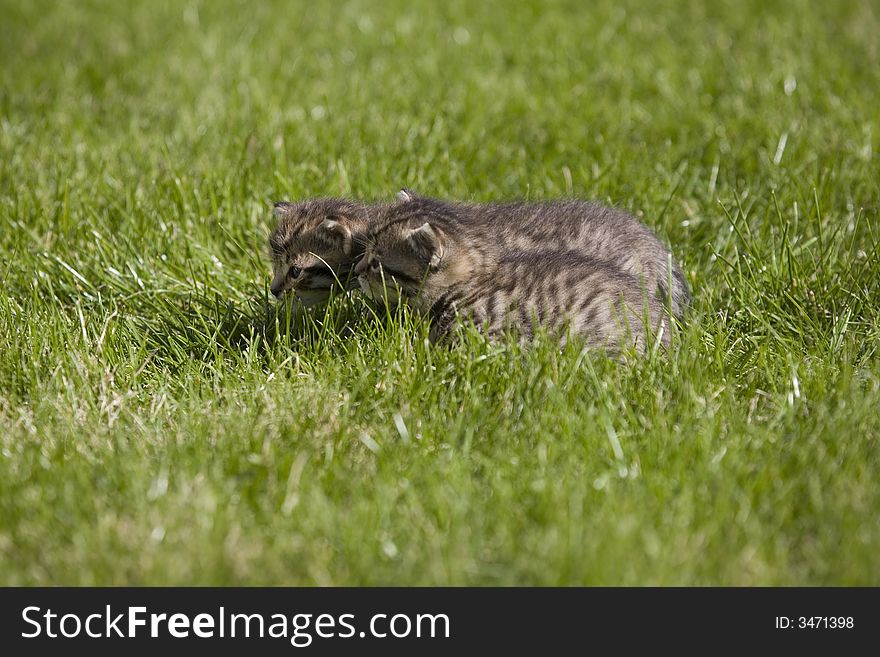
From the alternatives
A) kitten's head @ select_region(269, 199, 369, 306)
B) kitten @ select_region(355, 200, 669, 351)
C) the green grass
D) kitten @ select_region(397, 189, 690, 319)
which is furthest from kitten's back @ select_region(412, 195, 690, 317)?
kitten's head @ select_region(269, 199, 369, 306)

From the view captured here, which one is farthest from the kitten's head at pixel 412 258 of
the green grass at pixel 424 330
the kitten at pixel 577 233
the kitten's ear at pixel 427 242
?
the green grass at pixel 424 330

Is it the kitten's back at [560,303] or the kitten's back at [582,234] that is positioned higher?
the kitten's back at [582,234]

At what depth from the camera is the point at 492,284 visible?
16.8 ft

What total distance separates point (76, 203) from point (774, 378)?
414 cm

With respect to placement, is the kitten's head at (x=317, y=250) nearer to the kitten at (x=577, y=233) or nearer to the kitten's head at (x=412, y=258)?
the kitten's head at (x=412, y=258)

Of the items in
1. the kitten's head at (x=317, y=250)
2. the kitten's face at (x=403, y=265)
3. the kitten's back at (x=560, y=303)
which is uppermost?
the kitten's head at (x=317, y=250)

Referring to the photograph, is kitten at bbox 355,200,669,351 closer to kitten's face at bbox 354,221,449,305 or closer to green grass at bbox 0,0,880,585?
kitten's face at bbox 354,221,449,305

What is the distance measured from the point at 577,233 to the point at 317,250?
133 cm

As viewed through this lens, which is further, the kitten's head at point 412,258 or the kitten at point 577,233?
the kitten at point 577,233

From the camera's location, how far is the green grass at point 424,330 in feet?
11.6

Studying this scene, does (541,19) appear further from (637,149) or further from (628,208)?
(628,208)

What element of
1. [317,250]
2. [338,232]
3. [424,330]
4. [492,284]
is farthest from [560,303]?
[317,250]

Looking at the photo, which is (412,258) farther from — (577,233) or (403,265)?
(577,233)

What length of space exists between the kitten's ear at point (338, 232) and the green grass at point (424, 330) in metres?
0.33
